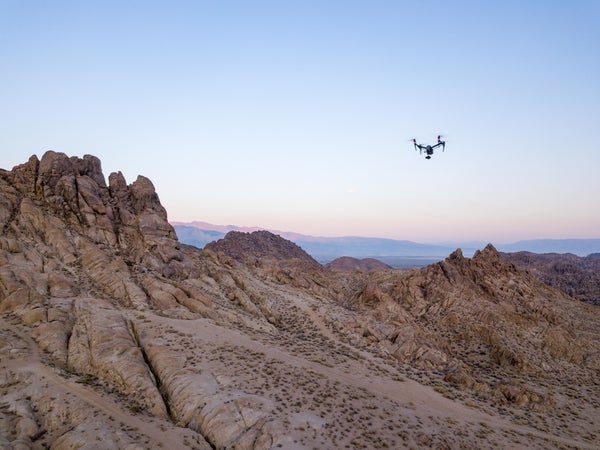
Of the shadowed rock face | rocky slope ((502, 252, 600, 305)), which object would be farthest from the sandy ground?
rocky slope ((502, 252, 600, 305))

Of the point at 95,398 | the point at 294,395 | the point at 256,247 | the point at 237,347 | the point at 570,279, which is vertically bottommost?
the point at 294,395

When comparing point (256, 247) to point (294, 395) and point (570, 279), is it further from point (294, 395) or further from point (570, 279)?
point (294, 395)

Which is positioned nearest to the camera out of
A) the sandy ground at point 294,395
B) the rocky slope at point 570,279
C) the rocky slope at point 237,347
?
the sandy ground at point 294,395

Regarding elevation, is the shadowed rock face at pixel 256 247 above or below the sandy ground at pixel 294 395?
above

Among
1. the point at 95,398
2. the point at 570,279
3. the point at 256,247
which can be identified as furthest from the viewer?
the point at 256,247

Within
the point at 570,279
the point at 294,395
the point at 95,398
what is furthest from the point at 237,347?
the point at 570,279

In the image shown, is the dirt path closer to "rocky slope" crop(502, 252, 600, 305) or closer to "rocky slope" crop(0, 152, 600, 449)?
"rocky slope" crop(0, 152, 600, 449)

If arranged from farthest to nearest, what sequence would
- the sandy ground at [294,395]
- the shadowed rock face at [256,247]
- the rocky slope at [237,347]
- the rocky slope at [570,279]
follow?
the shadowed rock face at [256,247] < the rocky slope at [570,279] < the rocky slope at [237,347] < the sandy ground at [294,395]

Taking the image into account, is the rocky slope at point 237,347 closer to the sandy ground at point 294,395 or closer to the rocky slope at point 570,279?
the sandy ground at point 294,395

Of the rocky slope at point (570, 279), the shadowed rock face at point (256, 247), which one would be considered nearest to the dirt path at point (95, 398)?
the shadowed rock face at point (256, 247)
